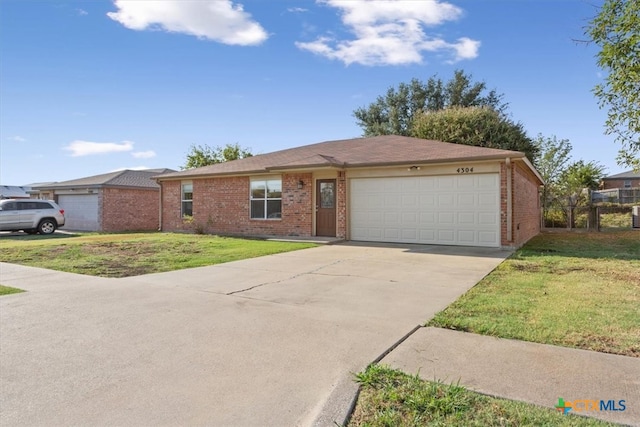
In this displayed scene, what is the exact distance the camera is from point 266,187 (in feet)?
53.0

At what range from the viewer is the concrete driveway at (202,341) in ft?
8.91

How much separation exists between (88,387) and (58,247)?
11335mm

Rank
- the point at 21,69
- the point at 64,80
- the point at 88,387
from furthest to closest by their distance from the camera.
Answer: the point at 64,80
the point at 21,69
the point at 88,387

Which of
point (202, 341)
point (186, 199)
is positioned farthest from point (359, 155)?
point (202, 341)

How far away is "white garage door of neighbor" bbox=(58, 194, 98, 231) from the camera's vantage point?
21656 millimetres

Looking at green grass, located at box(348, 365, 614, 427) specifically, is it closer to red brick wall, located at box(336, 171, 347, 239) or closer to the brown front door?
red brick wall, located at box(336, 171, 347, 239)

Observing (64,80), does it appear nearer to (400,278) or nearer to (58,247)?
(58,247)

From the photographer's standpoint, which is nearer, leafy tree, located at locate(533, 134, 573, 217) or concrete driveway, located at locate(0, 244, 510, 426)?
concrete driveway, located at locate(0, 244, 510, 426)

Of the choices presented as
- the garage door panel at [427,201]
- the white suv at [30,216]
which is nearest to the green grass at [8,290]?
the garage door panel at [427,201]

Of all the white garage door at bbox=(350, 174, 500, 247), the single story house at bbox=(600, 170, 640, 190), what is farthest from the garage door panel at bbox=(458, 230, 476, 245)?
the single story house at bbox=(600, 170, 640, 190)

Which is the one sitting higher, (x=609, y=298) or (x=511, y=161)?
(x=511, y=161)

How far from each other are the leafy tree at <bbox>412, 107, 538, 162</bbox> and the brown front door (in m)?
12.7

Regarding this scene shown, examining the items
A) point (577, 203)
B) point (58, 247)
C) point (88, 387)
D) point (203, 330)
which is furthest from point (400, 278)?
point (577, 203)

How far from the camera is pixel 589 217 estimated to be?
22.1m
